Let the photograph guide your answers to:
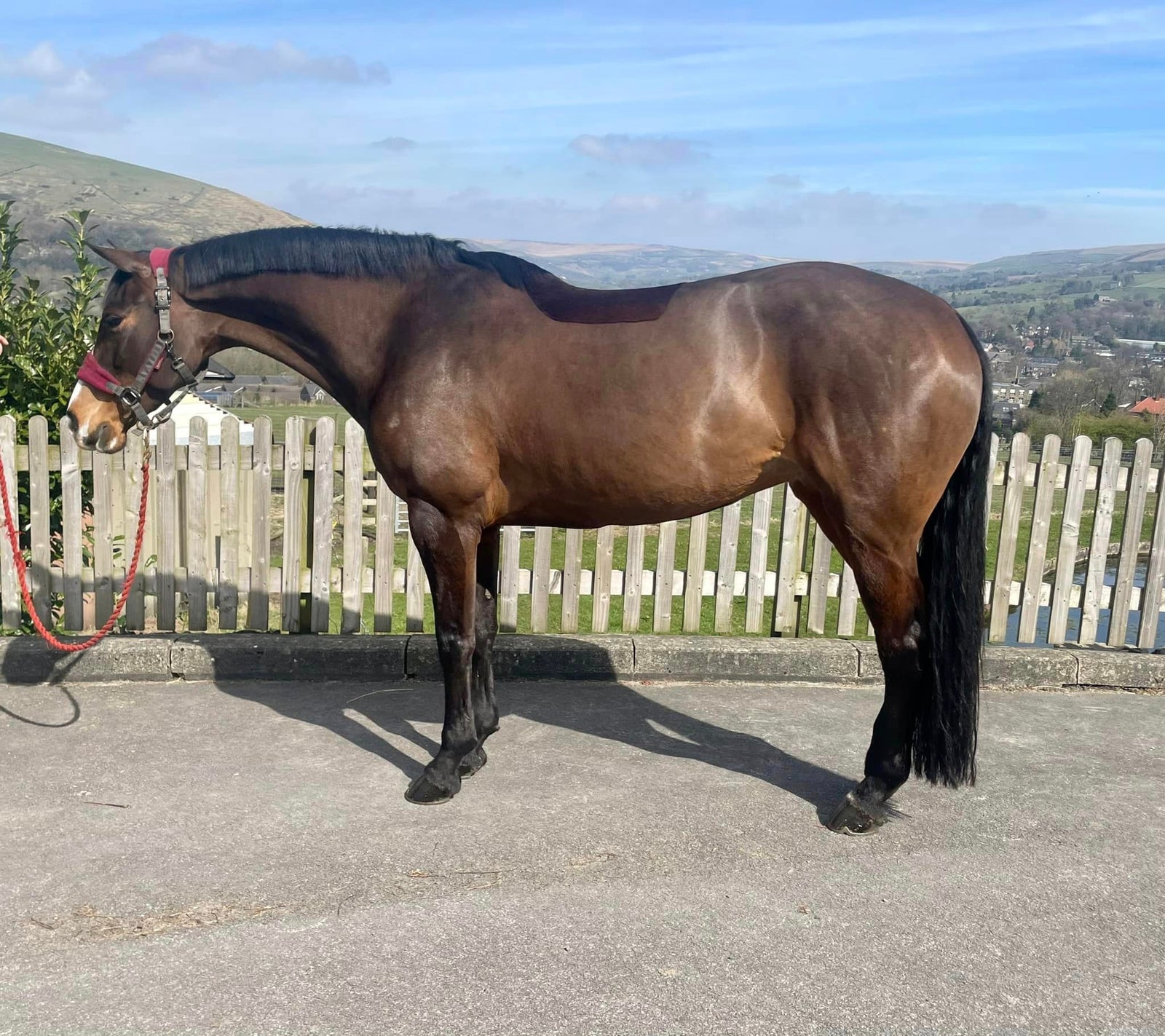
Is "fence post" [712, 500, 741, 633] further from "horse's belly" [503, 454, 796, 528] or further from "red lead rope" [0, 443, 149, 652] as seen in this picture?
"red lead rope" [0, 443, 149, 652]

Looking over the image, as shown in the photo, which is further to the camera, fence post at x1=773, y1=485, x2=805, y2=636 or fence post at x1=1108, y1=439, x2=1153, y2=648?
fence post at x1=773, y1=485, x2=805, y2=636

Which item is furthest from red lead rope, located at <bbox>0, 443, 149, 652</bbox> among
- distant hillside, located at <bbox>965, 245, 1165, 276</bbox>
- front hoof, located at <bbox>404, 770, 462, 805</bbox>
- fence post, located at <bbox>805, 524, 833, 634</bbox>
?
distant hillside, located at <bbox>965, 245, 1165, 276</bbox>

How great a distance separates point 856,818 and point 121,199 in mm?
114091

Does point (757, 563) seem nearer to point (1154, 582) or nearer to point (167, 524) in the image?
point (1154, 582)

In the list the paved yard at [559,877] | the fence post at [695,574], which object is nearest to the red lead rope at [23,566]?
the paved yard at [559,877]

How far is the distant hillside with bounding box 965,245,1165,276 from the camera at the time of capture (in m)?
98.2

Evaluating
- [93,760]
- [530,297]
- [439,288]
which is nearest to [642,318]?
[530,297]

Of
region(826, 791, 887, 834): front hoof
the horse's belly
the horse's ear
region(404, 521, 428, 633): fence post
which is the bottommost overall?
region(826, 791, 887, 834): front hoof

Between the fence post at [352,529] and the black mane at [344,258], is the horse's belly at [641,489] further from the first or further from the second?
the fence post at [352,529]

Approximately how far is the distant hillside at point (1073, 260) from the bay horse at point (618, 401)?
93883 mm

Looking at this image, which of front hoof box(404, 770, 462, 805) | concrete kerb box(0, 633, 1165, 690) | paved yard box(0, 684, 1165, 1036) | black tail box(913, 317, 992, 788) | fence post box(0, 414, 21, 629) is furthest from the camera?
fence post box(0, 414, 21, 629)

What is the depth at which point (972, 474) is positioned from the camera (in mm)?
3887

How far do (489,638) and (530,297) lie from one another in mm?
1530

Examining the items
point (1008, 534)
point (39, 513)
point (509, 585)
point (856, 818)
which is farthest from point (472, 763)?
point (1008, 534)
